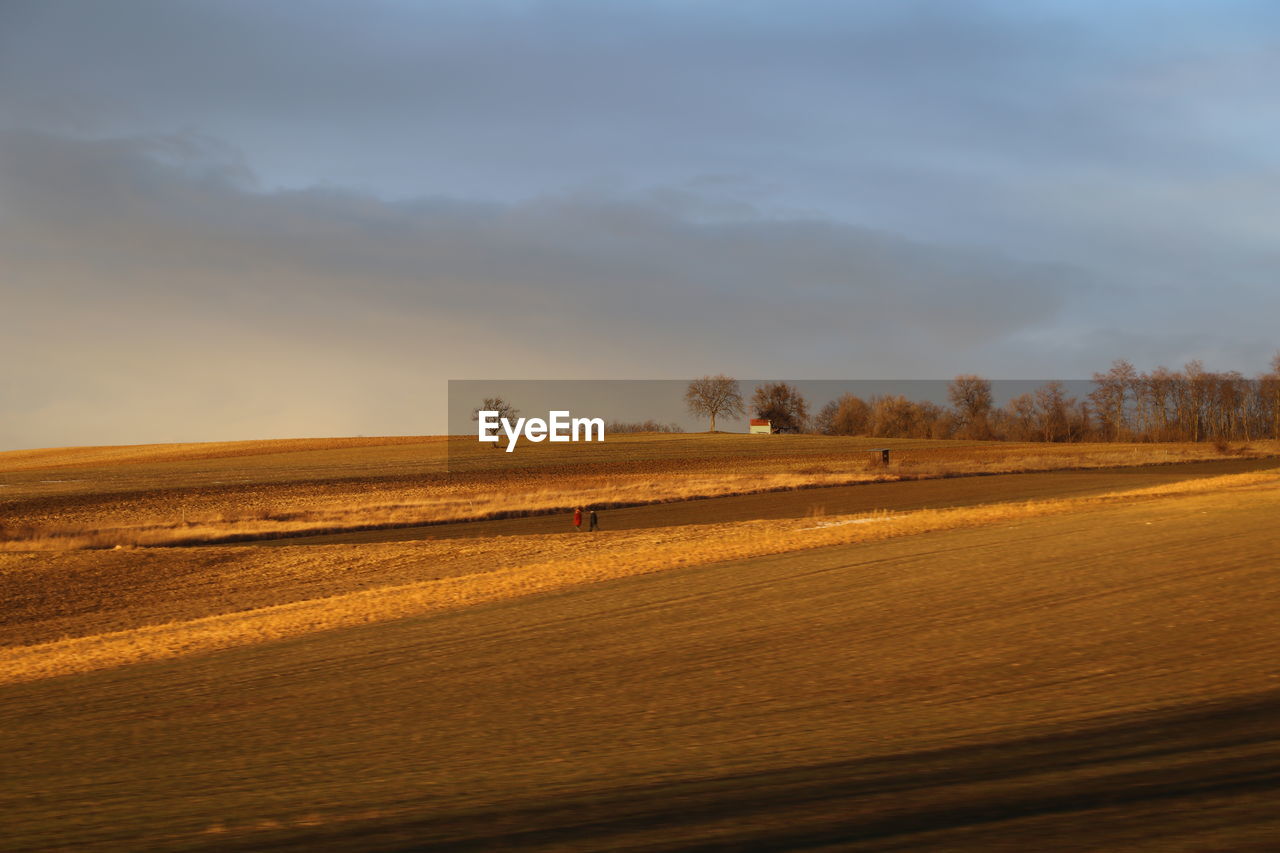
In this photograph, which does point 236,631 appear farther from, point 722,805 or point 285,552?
point 285,552

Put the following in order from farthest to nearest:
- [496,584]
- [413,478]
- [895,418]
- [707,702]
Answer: [895,418] → [413,478] → [496,584] → [707,702]

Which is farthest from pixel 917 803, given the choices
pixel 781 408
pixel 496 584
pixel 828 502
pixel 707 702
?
pixel 781 408

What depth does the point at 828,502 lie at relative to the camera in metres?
37.1

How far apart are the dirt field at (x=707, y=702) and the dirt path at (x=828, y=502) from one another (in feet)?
36.6

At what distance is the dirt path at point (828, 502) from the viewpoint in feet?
106

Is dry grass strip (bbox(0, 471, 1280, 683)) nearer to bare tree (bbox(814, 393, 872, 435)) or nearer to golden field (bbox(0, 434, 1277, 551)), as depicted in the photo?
golden field (bbox(0, 434, 1277, 551))

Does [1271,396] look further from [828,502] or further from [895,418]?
[828,502]

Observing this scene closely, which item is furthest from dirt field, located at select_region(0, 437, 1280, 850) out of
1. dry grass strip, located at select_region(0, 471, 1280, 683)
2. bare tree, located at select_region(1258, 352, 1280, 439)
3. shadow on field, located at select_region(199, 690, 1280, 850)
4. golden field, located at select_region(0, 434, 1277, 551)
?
bare tree, located at select_region(1258, 352, 1280, 439)

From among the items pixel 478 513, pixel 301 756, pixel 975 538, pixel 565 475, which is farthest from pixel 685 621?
pixel 565 475

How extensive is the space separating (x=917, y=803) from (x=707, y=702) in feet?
9.47

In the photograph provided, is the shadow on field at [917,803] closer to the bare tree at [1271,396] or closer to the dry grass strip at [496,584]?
the dry grass strip at [496,584]

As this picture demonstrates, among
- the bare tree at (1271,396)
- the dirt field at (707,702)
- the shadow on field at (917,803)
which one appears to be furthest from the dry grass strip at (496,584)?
the bare tree at (1271,396)

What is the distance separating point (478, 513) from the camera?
37875 mm

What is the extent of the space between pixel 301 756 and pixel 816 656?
15.5 ft
